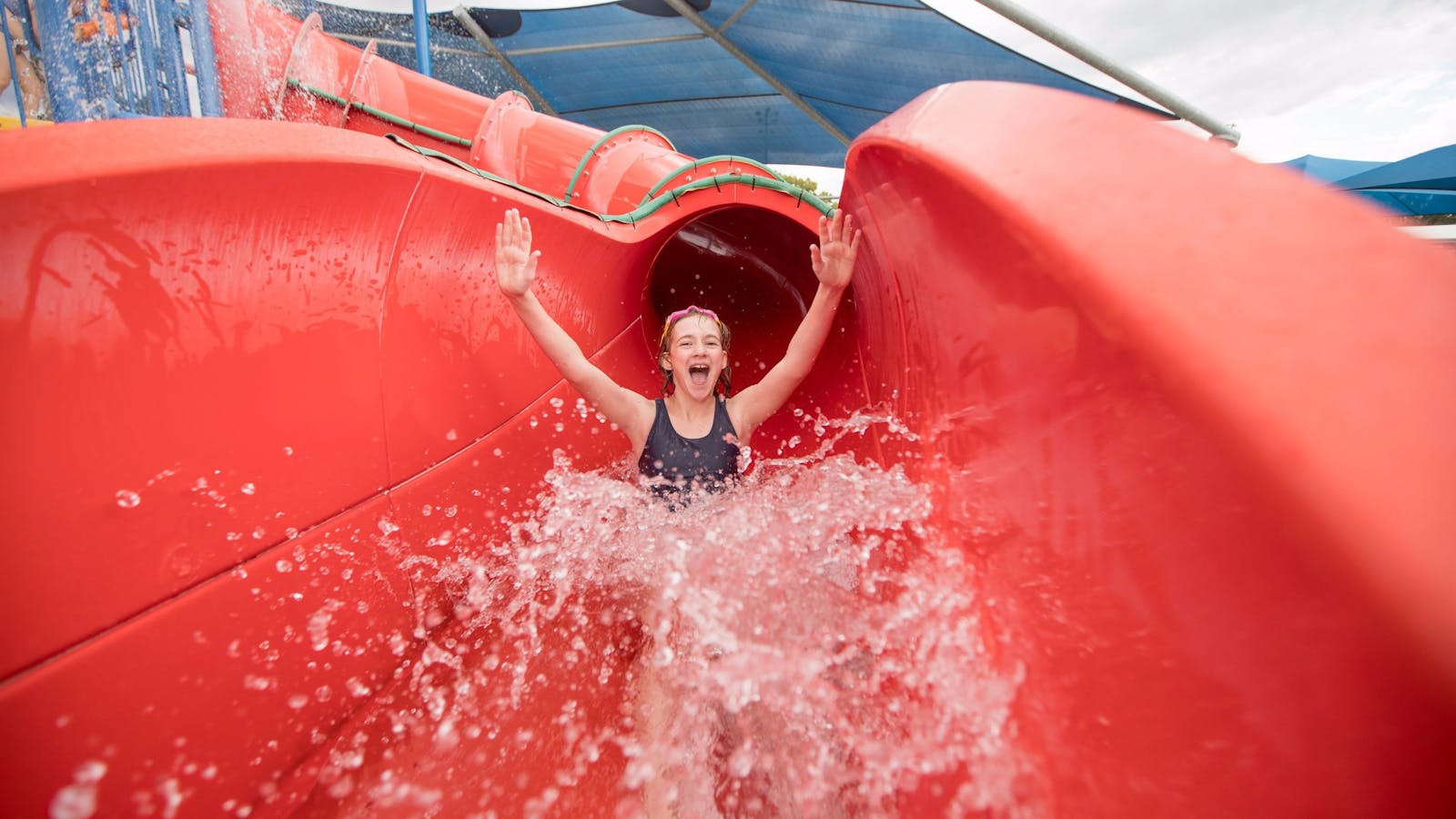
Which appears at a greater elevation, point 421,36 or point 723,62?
point 723,62

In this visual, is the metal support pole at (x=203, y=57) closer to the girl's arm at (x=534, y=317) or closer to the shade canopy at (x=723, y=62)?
the girl's arm at (x=534, y=317)

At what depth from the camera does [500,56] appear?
727cm

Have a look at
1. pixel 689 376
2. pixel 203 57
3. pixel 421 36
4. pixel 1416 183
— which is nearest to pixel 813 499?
pixel 689 376

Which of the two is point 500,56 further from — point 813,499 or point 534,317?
point 813,499

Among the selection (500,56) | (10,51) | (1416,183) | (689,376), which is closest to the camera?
(689,376)

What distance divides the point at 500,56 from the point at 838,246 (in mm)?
7630

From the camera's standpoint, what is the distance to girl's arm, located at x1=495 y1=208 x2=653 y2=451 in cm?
130

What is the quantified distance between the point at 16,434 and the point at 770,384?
51.6 inches

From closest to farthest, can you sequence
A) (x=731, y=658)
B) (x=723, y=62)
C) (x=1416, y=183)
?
(x=731, y=658), (x=1416, y=183), (x=723, y=62)

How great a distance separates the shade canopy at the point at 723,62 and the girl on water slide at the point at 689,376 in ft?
14.3

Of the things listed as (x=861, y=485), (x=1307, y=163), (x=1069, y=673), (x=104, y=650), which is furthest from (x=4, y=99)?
(x=1307, y=163)

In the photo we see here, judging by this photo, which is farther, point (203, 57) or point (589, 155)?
point (589, 155)

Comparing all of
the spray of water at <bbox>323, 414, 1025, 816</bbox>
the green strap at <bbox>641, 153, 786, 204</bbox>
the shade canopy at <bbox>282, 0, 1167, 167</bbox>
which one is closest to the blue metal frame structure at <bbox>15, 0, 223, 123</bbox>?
the green strap at <bbox>641, 153, 786, 204</bbox>

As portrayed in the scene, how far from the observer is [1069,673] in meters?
0.74
